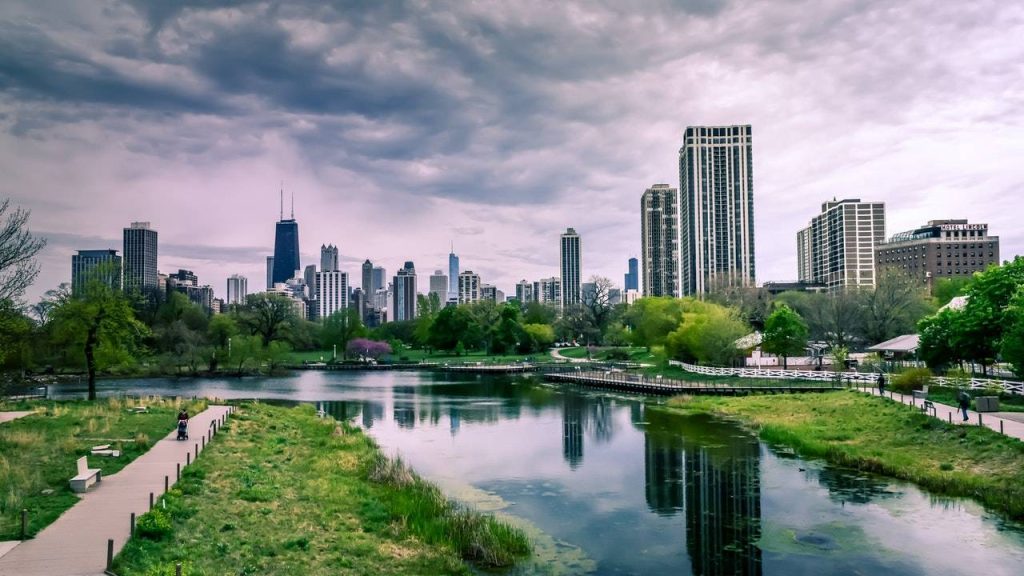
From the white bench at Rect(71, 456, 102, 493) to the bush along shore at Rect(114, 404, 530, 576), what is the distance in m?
2.46

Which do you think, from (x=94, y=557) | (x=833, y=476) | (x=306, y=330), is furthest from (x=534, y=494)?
(x=306, y=330)

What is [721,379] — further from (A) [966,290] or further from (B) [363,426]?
(B) [363,426]

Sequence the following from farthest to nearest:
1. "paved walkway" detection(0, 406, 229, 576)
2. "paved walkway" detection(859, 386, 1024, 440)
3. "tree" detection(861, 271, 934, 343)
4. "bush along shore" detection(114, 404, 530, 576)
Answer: "tree" detection(861, 271, 934, 343), "paved walkway" detection(859, 386, 1024, 440), "bush along shore" detection(114, 404, 530, 576), "paved walkway" detection(0, 406, 229, 576)

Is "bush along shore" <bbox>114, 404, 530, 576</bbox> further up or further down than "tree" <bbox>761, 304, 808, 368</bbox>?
further down

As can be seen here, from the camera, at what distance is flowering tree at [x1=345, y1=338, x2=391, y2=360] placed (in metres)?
141

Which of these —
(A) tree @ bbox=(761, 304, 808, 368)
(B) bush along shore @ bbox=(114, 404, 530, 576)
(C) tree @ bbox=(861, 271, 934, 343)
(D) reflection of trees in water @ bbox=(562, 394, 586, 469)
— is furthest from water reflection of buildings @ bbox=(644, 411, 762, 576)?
(C) tree @ bbox=(861, 271, 934, 343)

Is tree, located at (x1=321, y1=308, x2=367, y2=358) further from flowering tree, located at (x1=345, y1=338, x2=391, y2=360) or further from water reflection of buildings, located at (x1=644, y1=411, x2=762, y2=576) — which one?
water reflection of buildings, located at (x1=644, y1=411, x2=762, y2=576)

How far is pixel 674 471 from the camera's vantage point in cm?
3131

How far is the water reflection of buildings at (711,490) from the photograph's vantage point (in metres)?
20.0

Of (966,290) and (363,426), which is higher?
(966,290)

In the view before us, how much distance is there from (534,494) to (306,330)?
433 feet

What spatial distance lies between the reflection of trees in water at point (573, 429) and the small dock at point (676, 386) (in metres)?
7.17

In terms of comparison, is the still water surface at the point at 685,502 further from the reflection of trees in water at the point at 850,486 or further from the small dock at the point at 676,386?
the small dock at the point at 676,386

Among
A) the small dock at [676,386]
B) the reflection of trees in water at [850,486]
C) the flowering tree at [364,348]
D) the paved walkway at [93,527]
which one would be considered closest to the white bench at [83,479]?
the paved walkway at [93,527]
